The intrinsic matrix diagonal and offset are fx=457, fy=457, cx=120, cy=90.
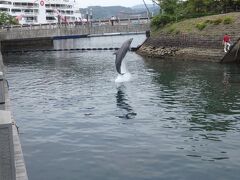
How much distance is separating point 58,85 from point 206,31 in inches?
1145

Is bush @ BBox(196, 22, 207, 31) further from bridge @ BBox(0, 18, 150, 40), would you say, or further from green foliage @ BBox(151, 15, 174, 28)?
bridge @ BBox(0, 18, 150, 40)

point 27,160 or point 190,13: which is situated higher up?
point 190,13

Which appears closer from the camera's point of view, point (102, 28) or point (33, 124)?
point (33, 124)

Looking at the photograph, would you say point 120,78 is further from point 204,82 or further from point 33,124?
point 33,124

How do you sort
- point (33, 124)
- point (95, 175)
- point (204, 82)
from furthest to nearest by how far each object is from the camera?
point (204, 82)
point (33, 124)
point (95, 175)

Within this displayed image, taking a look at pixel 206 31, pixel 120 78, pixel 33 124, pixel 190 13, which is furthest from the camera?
pixel 190 13

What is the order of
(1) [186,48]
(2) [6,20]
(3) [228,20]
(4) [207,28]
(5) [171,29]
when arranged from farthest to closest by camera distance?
(2) [6,20] < (5) [171,29] < (1) [186,48] < (4) [207,28] < (3) [228,20]

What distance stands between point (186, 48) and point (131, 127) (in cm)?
4288

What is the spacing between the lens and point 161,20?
77938 mm

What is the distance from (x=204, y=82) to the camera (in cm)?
4069

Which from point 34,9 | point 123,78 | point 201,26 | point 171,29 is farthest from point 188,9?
point 34,9

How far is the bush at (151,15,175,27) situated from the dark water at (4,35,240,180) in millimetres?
32858

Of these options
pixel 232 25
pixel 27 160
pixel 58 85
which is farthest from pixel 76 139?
pixel 232 25

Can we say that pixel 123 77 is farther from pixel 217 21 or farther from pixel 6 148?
pixel 6 148
